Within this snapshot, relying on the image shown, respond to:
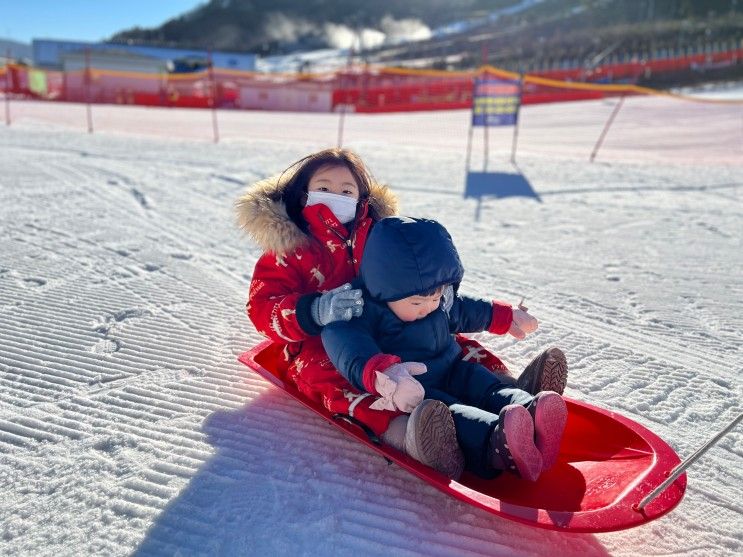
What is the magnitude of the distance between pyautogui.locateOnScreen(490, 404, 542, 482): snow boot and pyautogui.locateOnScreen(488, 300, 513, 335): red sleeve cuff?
2.08ft

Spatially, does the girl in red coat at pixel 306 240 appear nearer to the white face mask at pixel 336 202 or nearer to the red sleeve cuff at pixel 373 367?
the white face mask at pixel 336 202

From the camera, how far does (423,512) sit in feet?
6.36

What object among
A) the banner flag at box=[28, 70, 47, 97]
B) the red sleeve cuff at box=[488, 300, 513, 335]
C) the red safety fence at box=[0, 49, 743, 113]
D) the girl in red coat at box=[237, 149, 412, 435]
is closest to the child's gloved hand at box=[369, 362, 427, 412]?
the girl in red coat at box=[237, 149, 412, 435]

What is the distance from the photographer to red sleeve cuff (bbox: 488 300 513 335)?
2.50 meters

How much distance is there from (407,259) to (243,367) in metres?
1.15

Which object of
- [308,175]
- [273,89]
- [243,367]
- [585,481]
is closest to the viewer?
[585,481]

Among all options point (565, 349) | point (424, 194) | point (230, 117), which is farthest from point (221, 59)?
point (565, 349)

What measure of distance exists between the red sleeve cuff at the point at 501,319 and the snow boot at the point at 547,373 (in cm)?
28

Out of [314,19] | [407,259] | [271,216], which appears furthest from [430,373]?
[314,19]

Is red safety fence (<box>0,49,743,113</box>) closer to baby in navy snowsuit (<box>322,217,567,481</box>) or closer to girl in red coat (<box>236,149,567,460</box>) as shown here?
girl in red coat (<box>236,149,567,460</box>)

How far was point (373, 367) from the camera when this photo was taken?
6.35ft

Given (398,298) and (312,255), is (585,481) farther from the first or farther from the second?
(312,255)

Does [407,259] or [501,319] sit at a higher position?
[407,259]

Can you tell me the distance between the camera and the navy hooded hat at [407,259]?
205cm
